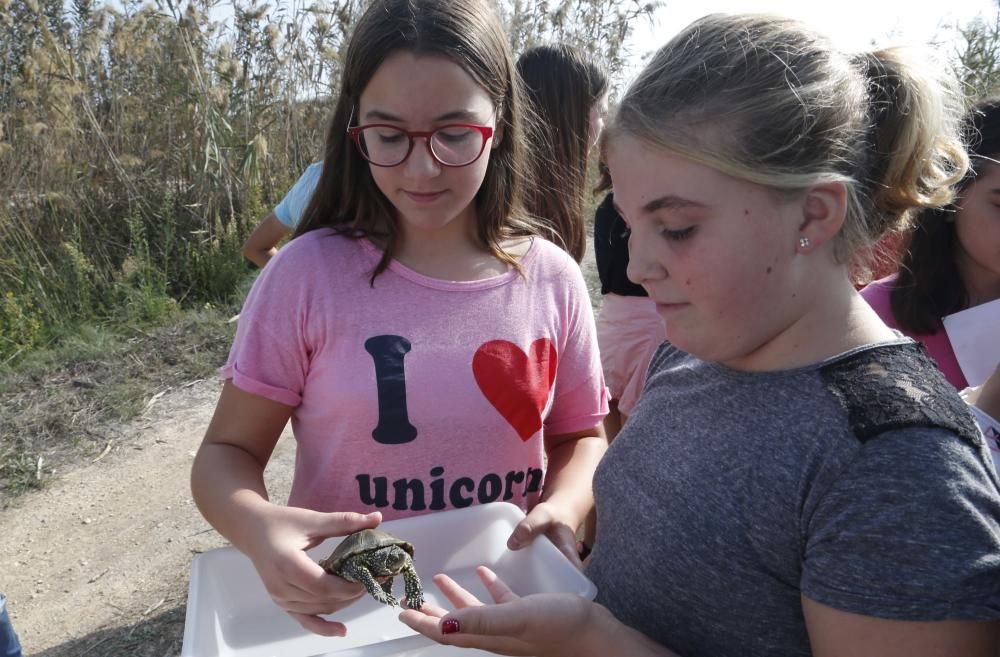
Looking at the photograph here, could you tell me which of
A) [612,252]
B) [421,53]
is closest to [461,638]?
[421,53]

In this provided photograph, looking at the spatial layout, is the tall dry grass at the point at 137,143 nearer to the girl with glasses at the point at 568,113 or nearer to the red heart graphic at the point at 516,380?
the girl with glasses at the point at 568,113

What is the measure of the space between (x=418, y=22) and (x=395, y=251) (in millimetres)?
474

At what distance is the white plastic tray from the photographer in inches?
51.9

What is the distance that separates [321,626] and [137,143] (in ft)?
19.1

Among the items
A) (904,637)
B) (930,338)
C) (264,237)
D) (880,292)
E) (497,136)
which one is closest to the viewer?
Result: (904,637)

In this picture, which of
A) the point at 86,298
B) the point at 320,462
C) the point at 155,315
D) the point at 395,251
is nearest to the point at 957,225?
the point at 395,251

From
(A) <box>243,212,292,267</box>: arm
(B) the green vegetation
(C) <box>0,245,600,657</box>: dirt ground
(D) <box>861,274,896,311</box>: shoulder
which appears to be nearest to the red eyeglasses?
(D) <box>861,274,896,311</box>: shoulder

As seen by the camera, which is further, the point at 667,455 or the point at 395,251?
the point at 395,251

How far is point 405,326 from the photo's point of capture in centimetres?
162

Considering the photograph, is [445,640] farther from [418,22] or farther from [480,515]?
[418,22]

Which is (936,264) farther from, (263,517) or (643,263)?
(263,517)

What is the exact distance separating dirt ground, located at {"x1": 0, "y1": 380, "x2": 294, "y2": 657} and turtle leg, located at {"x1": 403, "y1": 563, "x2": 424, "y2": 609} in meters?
1.97

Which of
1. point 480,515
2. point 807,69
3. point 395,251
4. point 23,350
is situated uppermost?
point 807,69

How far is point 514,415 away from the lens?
1.67 metres
